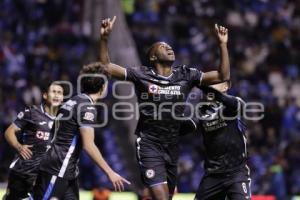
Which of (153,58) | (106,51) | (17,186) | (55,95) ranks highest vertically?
(106,51)

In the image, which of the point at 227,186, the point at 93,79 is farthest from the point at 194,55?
the point at 93,79

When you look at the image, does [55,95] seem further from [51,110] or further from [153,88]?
[153,88]

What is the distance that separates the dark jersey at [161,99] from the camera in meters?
10.2

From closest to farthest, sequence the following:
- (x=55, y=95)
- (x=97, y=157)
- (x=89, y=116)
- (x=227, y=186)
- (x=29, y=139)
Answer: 1. (x=97, y=157)
2. (x=89, y=116)
3. (x=227, y=186)
4. (x=55, y=95)
5. (x=29, y=139)

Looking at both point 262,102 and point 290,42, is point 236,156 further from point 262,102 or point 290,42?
point 290,42

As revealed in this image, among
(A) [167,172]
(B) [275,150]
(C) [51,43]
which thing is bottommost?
(B) [275,150]

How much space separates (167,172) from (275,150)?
28.7 feet

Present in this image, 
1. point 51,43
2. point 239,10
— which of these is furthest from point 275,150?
point 51,43

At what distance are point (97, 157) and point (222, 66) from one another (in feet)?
6.33

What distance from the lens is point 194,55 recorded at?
20703 millimetres

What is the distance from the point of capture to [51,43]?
21.7 meters

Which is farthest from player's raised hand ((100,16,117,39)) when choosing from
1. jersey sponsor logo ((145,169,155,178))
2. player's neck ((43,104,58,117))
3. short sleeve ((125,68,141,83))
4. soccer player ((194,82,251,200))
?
player's neck ((43,104,58,117))

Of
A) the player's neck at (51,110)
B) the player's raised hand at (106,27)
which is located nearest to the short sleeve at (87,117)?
the player's raised hand at (106,27)

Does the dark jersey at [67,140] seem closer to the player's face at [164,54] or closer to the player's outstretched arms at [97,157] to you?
the player's outstretched arms at [97,157]
